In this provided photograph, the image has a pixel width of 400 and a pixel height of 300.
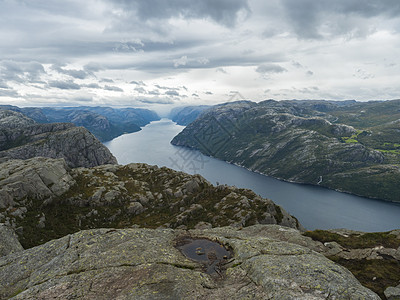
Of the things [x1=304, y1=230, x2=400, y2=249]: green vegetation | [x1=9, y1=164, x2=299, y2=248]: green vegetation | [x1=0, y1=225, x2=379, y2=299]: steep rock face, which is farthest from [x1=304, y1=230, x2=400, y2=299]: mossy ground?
[x1=9, y1=164, x2=299, y2=248]: green vegetation

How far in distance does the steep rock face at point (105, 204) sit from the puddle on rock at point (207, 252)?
35.0m

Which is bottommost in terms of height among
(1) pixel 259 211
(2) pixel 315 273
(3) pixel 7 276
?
(1) pixel 259 211

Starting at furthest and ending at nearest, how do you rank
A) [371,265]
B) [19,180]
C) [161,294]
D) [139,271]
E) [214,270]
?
1. [19,180]
2. [371,265]
3. [214,270]
4. [139,271]
5. [161,294]

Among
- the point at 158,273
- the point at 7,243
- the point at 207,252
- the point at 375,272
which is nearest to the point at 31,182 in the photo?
the point at 7,243

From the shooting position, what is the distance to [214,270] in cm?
2223

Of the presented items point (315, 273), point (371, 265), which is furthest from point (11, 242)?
point (371, 265)

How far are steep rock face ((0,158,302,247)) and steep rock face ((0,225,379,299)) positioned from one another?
3389cm

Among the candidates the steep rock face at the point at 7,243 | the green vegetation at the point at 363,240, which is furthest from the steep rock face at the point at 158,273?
the green vegetation at the point at 363,240

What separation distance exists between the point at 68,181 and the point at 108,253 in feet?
221

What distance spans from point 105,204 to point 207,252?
6041 centimetres

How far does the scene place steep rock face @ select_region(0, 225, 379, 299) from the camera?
57.1 ft

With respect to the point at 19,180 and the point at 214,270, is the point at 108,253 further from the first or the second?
the point at 19,180

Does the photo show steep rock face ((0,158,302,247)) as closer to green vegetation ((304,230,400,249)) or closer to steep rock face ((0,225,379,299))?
green vegetation ((304,230,400,249))

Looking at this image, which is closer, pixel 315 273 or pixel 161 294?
pixel 161 294
